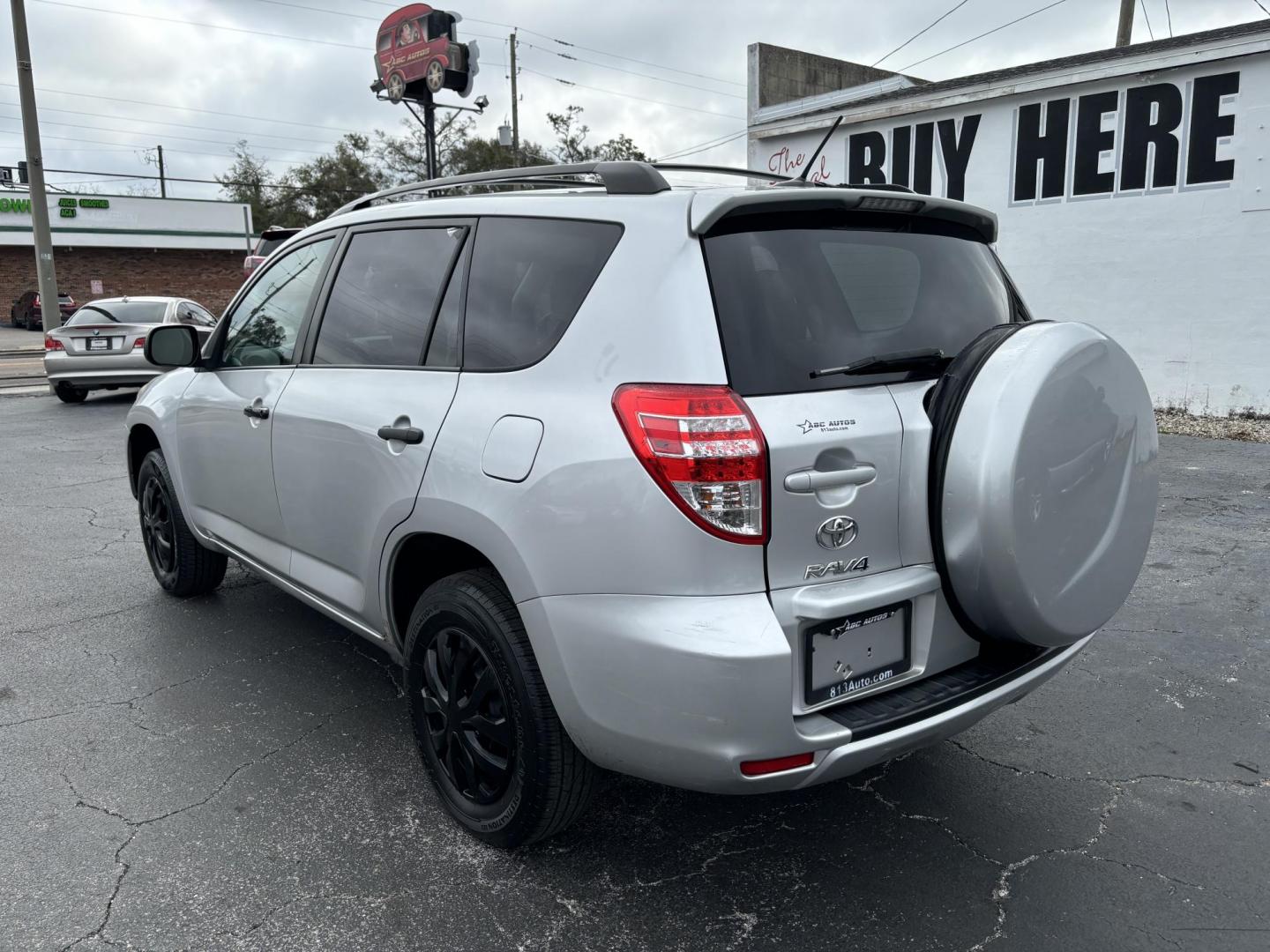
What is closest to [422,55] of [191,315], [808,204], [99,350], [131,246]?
[191,315]

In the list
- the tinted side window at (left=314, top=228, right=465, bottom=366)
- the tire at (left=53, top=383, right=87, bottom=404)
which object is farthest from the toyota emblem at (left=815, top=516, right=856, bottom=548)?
the tire at (left=53, top=383, right=87, bottom=404)

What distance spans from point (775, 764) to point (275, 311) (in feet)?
9.12

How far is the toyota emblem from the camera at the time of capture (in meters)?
2.17

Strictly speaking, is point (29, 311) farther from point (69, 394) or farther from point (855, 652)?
point (855, 652)

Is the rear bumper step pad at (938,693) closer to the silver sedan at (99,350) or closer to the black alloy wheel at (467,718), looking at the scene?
the black alloy wheel at (467,718)

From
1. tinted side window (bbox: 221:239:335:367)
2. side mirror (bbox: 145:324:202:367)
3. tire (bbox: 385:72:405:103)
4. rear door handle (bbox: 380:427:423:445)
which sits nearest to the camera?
rear door handle (bbox: 380:427:423:445)

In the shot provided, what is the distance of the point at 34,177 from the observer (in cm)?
1686

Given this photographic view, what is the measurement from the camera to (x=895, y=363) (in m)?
2.39

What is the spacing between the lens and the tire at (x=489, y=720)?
2396 mm

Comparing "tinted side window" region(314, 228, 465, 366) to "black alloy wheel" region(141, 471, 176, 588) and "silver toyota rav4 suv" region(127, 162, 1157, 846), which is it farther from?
"black alloy wheel" region(141, 471, 176, 588)

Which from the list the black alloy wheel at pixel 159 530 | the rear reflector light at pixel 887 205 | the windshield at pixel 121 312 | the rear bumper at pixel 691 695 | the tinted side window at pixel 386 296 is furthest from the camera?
the windshield at pixel 121 312

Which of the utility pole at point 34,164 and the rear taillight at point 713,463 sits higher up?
the utility pole at point 34,164

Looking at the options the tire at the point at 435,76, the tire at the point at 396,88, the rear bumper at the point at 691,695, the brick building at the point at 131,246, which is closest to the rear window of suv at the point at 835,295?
the rear bumper at the point at 691,695

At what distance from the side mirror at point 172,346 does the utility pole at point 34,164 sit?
582 inches
